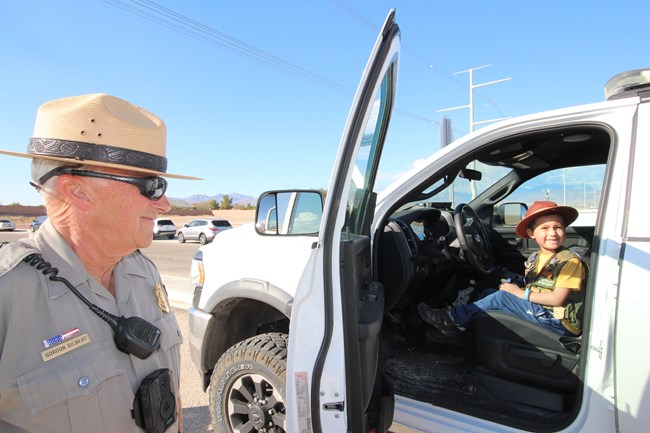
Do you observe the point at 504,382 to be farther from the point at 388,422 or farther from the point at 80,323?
the point at 80,323

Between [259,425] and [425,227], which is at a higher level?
[425,227]

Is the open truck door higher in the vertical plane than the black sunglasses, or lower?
lower

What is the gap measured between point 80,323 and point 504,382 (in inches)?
83.2

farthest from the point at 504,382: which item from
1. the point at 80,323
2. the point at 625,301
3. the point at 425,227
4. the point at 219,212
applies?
the point at 219,212

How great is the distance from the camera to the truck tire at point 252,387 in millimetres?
2145

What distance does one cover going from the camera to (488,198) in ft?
12.8

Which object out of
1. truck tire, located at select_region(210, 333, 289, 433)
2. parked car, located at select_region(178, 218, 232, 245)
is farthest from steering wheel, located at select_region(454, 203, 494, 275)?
parked car, located at select_region(178, 218, 232, 245)

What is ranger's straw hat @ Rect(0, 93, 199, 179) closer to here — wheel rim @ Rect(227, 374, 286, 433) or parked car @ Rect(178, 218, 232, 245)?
wheel rim @ Rect(227, 374, 286, 433)

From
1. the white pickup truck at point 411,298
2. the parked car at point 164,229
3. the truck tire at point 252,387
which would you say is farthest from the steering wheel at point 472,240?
the parked car at point 164,229

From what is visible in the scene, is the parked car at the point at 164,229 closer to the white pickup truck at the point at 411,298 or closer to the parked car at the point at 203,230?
the parked car at the point at 203,230

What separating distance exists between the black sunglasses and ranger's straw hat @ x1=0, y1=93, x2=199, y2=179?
0.10 ft

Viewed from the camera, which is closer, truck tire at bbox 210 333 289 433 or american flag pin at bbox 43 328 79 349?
american flag pin at bbox 43 328 79 349

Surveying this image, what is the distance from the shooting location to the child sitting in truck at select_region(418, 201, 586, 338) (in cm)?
223

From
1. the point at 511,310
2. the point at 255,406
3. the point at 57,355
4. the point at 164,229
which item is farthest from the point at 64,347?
the point at 164,229
